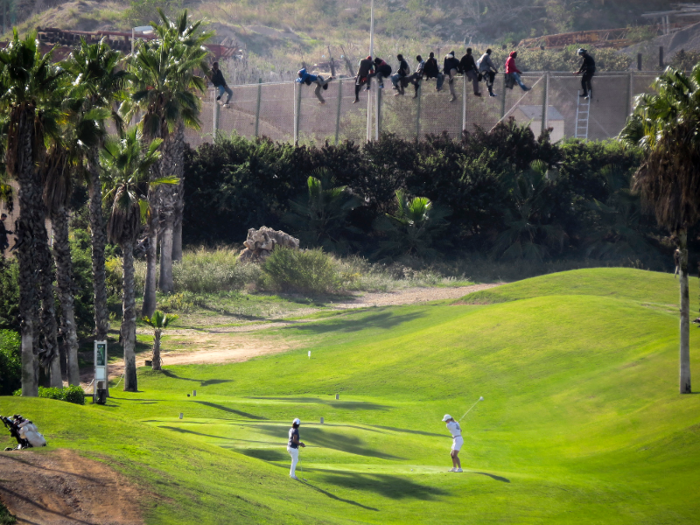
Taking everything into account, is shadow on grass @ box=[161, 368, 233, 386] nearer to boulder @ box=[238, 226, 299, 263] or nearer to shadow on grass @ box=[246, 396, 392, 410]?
shadow on grass @ box=[246, 396, 392, 410]

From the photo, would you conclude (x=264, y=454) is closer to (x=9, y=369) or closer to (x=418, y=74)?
(x=9, y=369)

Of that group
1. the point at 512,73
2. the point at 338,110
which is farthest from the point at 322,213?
the point at 512,73

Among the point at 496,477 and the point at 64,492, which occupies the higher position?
the point at 64,492

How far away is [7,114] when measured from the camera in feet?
73.7

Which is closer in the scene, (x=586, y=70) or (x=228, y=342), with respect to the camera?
(x=228, y=342)

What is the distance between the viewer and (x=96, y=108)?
25.2 meters

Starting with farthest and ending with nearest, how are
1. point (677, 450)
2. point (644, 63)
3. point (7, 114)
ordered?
point (644, 63) < point (7, 114) < point (677, 450)

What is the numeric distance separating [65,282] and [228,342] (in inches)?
404

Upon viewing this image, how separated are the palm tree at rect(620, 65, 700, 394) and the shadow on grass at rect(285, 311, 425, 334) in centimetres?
1507

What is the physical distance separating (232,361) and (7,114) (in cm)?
1297

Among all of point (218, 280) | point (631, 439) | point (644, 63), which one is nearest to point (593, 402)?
point (631, 439)

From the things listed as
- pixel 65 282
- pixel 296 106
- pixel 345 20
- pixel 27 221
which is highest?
pixel 345 20

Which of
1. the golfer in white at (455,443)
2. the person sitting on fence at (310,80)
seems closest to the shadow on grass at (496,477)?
the golfer in white at (455,443)

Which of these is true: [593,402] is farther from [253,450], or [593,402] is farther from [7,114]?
[7,114]
